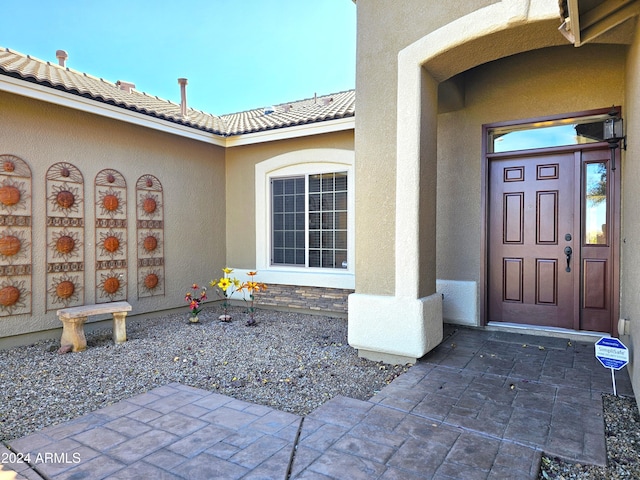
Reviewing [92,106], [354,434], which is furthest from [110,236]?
[354,434]

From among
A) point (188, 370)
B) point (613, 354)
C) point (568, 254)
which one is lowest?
point (188, 370)

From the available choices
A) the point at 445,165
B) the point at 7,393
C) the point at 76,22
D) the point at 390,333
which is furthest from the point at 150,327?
the point at 76,22

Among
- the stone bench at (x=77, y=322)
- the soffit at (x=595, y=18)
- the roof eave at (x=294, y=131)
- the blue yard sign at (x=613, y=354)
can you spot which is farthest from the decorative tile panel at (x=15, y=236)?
the blue yard sign at (x=613, y=354)

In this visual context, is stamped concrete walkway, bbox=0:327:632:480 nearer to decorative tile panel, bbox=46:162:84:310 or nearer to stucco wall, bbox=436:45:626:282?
stucco wall, bbox=436:45:626:282

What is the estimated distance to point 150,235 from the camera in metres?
7.04

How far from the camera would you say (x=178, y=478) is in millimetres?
2391

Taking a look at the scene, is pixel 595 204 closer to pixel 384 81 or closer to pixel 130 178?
pixel 384 81

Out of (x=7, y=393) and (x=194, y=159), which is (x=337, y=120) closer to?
(x=194, y=159)

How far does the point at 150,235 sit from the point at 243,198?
2087mm

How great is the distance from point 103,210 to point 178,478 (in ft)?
16.9

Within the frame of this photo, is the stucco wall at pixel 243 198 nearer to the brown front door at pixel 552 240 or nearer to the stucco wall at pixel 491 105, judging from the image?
the stucco wall at pixel 491 105

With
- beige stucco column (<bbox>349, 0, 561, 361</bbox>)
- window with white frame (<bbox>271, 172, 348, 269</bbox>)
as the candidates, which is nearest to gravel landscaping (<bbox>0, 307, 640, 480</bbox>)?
beige stucco column (<bbox>349, 0, 561, 361</bbox>)

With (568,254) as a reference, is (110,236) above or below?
above

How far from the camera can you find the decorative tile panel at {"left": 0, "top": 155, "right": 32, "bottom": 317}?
531cm
